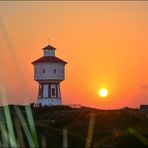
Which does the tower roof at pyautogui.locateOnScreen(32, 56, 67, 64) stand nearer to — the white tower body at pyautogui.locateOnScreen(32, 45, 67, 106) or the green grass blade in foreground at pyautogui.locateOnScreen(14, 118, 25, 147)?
the white tower body at pyautogui.locateOnScreen(32, 45, 67, 106)

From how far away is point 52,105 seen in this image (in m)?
81.7

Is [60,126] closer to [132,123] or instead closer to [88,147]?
[132,123]

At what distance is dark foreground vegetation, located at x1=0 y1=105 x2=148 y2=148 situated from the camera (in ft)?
151

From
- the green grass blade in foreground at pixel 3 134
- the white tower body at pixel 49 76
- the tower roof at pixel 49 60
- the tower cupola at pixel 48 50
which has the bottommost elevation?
the green grass blade in foreground at pixel 3 134

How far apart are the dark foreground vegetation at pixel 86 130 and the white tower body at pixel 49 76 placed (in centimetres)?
1224

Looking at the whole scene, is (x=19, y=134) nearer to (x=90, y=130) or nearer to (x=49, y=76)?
(x=90, y=130)

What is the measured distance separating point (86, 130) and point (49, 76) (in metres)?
28.3

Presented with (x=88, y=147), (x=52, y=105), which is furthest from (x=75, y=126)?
(x=52, y=105)

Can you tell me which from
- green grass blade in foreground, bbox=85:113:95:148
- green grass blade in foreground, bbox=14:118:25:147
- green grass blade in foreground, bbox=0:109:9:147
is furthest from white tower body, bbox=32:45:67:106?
green grass blade in foreground, bbox=0:109:9:147

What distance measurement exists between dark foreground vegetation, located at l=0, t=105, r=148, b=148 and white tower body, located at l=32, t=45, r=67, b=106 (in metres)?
12.2

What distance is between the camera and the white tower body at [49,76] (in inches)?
3201

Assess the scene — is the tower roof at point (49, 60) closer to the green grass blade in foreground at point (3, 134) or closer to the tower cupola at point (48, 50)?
the tower cupola at point (48, 50)

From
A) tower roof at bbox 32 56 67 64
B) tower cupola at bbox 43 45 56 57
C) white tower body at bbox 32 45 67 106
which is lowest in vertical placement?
white tower body at bbox 32 45 67 106

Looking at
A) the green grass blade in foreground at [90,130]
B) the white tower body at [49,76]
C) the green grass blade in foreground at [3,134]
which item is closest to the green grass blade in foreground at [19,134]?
the green grass blade in foreground at [3,134]
